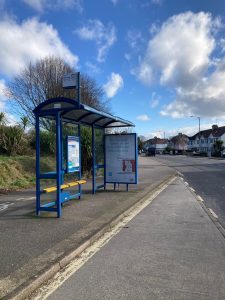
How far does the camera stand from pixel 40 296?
174 inches

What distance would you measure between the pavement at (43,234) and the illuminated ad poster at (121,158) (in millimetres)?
1551

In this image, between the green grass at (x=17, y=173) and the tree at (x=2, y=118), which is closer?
the green grass at (x=17, y=173)

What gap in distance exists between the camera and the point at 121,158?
13.9m

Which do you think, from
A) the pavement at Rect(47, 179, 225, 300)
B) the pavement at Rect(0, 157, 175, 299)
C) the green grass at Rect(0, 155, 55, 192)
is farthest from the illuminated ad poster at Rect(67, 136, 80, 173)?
the green grass at Rect(0, 155, 55, 192)

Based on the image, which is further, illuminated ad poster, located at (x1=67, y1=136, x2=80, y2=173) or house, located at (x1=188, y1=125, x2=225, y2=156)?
house, located at (x1=188, y1=125, x2=225, y2=156)

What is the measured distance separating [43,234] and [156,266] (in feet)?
7.85

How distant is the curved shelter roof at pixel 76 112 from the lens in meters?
8.90

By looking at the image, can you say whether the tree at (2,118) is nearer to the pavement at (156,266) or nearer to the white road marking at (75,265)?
the white road marking at (75,265)

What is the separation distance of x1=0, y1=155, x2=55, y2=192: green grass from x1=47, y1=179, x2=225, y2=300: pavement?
7.74 meters

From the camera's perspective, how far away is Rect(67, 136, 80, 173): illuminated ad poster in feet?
33.7

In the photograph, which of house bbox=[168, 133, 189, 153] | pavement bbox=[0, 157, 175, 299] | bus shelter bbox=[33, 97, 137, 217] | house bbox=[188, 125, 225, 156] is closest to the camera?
pavement bbox=[0, 157, 175, 299]

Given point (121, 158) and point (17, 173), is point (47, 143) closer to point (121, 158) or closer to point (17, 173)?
point (17, 173)

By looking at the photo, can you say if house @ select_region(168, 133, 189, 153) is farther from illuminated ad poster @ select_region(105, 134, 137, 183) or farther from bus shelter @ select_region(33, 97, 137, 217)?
bus shelter @ select_region(33, 97, 137, 217)

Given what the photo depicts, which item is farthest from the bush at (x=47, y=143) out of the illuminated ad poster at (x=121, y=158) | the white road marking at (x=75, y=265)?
the white road marking at (x=75, y=265)
